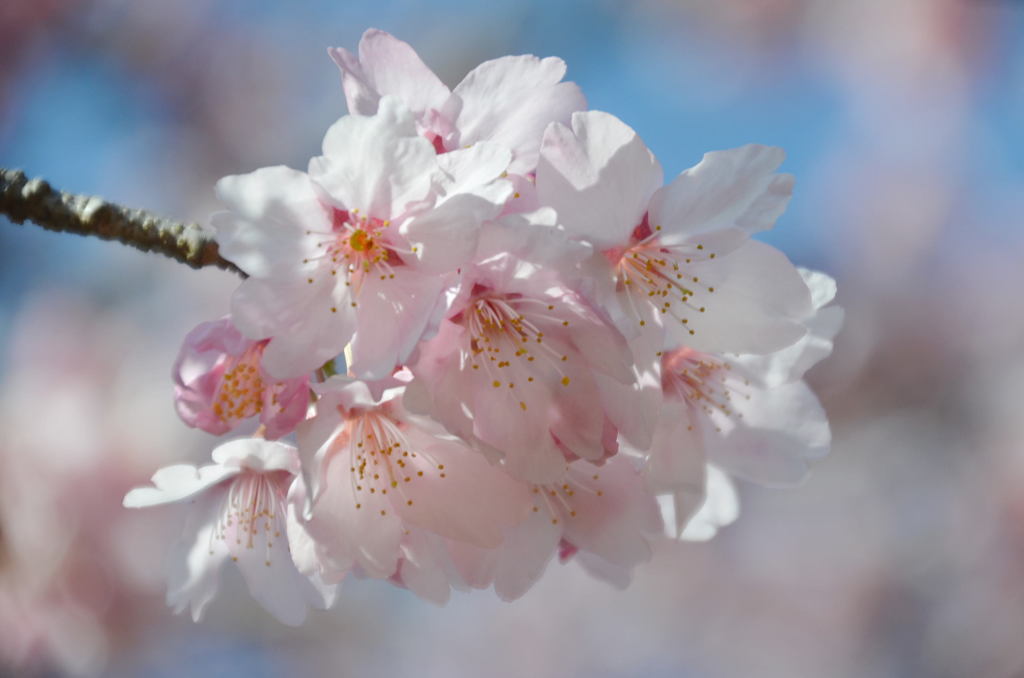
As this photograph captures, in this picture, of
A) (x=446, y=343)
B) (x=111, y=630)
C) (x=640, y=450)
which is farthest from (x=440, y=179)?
(x=111, y=630)

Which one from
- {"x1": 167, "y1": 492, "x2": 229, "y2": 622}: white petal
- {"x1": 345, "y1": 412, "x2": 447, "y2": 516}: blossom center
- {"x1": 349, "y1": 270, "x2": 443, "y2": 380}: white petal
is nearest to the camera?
{"x1": 349, "y1": 270, "x2": 443, "y2": 380}: white petal

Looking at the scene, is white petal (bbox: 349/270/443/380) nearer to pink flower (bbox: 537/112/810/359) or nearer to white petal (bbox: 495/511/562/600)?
pink flower (bbox: 537/112/810/359)

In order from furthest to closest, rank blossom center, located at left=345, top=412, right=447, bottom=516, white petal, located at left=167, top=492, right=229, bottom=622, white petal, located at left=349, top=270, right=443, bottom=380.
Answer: white petal, located at left=167, top=492, right=229, bottom=622 < blossom center, located at left=345, top=412, right=447, bottom=516 < white petal, located at left=349, top=270, right=443, bottom=380

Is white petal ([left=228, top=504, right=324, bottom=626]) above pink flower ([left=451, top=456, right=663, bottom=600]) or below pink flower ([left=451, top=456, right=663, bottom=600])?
above

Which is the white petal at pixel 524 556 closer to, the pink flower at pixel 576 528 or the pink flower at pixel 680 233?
the pink flower at pixel 576 528

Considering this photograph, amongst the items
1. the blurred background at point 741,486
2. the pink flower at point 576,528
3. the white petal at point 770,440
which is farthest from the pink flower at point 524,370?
the blurred background at point 741,486

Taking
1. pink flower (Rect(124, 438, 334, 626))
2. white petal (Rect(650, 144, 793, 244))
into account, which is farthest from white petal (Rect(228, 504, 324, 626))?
white petal (Rect(650, 144, 793, 244))

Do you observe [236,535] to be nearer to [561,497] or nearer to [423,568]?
[423,568]

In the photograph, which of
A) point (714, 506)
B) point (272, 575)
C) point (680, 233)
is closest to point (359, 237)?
point (680, 233)
